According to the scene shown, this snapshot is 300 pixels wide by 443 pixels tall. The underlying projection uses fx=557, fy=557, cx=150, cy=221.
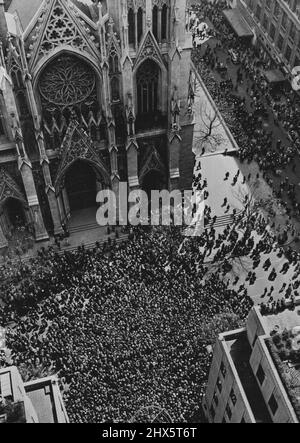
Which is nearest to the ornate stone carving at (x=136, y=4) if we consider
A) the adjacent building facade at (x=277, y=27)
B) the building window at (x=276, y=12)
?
the adjacent building facade at (x=277, y=27)

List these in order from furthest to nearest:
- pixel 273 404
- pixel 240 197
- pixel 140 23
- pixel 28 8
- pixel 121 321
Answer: pixel 240 197 < pixel 28 8 < pixel 140 23 < pixel 121 321 < pixel 273 404

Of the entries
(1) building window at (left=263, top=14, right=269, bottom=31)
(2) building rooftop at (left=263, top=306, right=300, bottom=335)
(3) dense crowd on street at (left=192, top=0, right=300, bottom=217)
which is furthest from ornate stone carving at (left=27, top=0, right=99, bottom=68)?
(1) building window at (left=263, top=14, right=269, bottom=31)

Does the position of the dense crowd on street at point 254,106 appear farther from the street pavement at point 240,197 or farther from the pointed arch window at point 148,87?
the pointed arch window at point 148,87

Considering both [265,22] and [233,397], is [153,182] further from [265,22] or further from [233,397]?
[265,22]

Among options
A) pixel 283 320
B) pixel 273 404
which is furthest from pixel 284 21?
pixel 273 404
